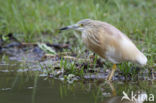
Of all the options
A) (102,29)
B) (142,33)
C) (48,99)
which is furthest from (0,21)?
(48,99)

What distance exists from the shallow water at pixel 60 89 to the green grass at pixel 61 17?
1.59 m

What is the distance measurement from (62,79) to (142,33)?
2.19 meters

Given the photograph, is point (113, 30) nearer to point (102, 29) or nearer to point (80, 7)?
point (102, 29)

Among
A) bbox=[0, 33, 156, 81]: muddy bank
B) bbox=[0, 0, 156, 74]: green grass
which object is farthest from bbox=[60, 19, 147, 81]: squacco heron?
bbox=[0, 0, 156, 74]: green grass

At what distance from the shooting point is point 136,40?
611 centimetres

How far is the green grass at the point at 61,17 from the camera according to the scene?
6683 mm

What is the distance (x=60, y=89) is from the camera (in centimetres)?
430

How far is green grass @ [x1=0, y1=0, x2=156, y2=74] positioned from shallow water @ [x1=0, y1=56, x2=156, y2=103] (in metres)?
1.59

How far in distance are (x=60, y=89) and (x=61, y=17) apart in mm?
3754

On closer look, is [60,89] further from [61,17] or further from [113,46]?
[61,17]

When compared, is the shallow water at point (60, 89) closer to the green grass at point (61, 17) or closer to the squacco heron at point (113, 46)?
the squacco heron at point (113, 46)

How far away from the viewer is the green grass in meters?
6.68

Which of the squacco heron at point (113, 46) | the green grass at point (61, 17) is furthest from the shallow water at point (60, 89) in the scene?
the green grass at point (61, 17)

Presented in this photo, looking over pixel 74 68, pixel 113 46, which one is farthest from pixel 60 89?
pixel 113 46
